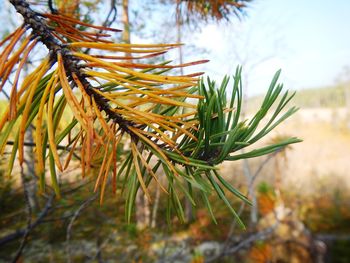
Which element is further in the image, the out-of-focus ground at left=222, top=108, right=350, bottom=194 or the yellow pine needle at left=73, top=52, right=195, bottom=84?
the out-of-focus ground at left=222, top=108, right=350, bottom=194

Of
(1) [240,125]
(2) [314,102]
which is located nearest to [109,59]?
(1) [240,125]

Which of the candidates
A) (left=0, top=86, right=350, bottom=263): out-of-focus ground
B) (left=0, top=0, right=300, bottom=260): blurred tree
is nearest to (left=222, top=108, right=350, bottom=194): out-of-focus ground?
(left=0, top=86, right=350, bottom=263): out-of-focus ground

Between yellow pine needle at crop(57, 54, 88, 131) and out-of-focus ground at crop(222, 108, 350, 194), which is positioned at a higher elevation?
yellow pine needle at crop(57, 54, 88, 131)

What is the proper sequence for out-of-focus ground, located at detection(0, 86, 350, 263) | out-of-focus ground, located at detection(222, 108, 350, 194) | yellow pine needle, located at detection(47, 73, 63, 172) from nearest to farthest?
yellow pine needle, located at detection(47, 73, 63, 172), out-of-focus ground, located at detection(0, 86, 350, 263), out-of-focus ground, located at detection(222, 108, 350, 194)

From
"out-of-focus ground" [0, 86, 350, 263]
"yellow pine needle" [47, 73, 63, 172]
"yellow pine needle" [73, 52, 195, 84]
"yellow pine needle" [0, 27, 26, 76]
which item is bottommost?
"out-of-focus ground" [0, 86, 350, 263]

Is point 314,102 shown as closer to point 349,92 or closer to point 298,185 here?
point 349,92

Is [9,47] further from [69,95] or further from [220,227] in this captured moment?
[220,227]

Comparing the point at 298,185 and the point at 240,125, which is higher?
the point at 240,125

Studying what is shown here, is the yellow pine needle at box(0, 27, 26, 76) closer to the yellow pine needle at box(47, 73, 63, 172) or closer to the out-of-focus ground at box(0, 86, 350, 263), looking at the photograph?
the yellow pine needle at box(47, 73, 63, 172)

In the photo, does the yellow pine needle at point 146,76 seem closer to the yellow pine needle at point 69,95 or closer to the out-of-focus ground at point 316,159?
the yellow pine needle at point 69,95

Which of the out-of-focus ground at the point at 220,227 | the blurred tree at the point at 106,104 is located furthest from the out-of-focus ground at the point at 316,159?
the blurred tree at the point at 106,104

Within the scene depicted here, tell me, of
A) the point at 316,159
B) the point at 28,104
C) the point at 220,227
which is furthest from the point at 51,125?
the point at 316,159
